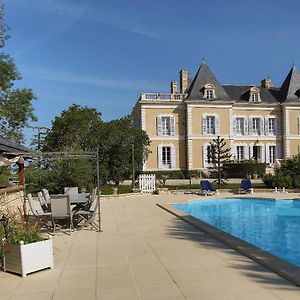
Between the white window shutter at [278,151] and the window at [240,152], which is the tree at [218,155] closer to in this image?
the window at [240,152]

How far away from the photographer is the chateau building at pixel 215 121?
37.1 m

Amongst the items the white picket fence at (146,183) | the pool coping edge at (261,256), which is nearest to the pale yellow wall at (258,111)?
the white picket fence at (146,183)

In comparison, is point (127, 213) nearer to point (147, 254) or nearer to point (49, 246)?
point (147, 254)

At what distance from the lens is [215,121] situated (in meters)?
37.7

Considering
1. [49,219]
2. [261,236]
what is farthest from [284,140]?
[49,219]

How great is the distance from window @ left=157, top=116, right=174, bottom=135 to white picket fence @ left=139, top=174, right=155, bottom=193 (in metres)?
15.8

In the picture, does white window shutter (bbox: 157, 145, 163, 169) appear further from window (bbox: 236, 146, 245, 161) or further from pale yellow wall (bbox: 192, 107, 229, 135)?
window (bbox: 236, 146, 245, 161)

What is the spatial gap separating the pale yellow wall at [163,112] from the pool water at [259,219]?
1919 centimetres

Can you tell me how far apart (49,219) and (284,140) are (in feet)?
112

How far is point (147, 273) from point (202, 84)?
34.4m

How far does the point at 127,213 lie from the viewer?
1235 centimetres

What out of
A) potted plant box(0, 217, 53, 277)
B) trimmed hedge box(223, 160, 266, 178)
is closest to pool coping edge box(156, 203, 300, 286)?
potted plant box(0, 217, 53, 277)

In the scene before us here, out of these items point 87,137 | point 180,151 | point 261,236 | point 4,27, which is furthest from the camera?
point 180,151

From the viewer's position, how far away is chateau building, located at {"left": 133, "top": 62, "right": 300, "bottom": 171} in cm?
3709
